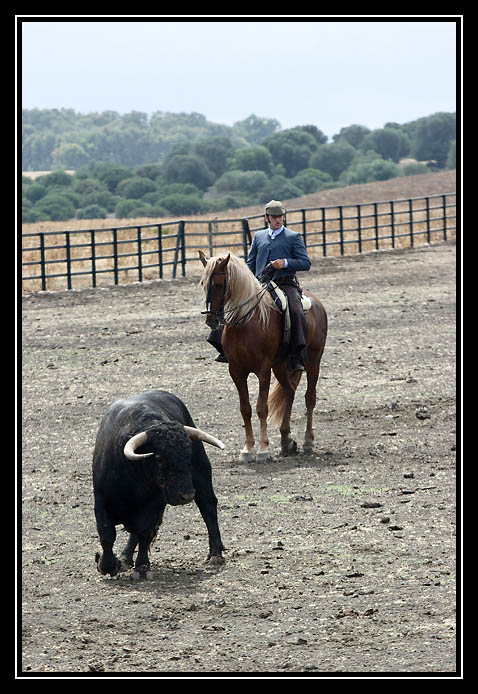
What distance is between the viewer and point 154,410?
783cm

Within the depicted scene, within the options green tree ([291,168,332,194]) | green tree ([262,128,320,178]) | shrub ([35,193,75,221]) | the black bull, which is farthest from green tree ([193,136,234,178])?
the black bull

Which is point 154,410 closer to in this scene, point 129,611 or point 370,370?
point 129,611

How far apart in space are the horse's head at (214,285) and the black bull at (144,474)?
99.3 inches

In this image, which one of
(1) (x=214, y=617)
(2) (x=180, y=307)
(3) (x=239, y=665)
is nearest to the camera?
(3) (x=239, y=665)

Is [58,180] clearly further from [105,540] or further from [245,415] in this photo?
[105,540]

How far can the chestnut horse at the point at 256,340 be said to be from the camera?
10.7 m

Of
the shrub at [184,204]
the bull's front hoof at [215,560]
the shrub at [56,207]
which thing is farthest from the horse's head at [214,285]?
the shrub at [56,207]

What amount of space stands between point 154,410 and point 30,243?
43692mm

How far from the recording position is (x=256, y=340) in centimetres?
1129

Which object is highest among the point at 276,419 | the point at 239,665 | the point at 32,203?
the point at 32,203

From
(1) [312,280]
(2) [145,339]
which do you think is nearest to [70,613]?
(2) [145,339]

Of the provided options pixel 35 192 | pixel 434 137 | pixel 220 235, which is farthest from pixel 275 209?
pixel 434 137

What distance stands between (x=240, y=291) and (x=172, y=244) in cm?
3750

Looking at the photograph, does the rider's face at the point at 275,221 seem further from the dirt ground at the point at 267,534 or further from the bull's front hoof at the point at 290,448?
the dirt ground at the point at 267,534
